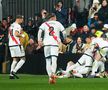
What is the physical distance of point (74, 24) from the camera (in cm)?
2773

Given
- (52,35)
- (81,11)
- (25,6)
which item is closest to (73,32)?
(81,11)

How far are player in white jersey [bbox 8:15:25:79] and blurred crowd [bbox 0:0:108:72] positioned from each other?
6.56 ft

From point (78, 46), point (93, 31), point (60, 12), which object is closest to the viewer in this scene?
point (78, 46)

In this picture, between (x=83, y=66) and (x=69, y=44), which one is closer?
(x=83, y=66)

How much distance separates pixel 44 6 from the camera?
99.4 ft

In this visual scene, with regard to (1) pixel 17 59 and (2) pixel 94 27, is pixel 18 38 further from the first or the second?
(2) pixel 94 27

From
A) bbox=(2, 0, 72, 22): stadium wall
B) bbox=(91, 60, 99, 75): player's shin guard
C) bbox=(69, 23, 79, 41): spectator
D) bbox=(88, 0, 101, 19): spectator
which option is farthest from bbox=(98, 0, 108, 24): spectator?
bbox=(2, 0, 72, 22): stadium wall

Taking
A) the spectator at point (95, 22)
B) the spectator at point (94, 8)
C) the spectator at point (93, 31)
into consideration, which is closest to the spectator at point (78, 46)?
the spectator at point (93, 31)

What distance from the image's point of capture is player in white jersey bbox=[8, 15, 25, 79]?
23344mm

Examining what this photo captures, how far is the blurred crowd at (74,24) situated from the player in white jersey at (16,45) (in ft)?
6.56

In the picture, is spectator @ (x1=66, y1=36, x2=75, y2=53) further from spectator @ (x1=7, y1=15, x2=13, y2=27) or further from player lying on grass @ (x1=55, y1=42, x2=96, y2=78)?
spectator @ (x1=7, y1=15, x2=13, y2=27)

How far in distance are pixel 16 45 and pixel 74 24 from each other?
4.71 metres

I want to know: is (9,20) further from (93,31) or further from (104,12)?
(93,31)

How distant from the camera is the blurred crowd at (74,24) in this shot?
26.0 metres
